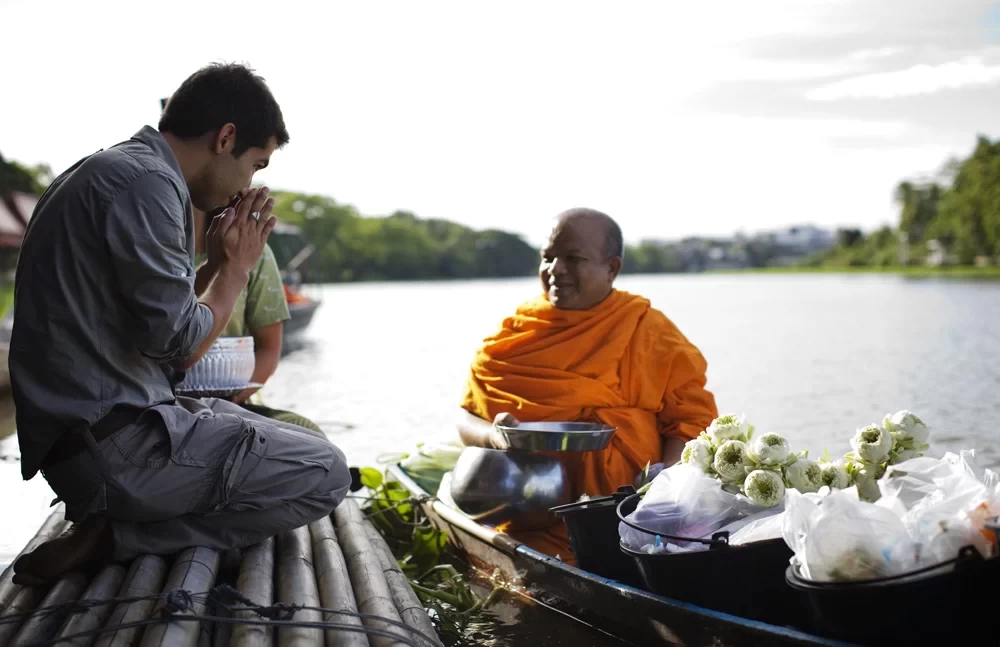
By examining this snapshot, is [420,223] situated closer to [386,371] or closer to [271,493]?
[386,371]

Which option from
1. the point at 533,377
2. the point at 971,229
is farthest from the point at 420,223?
the point at 533,377

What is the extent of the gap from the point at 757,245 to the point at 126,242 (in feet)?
537

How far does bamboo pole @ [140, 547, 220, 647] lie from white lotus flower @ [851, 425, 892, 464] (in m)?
2.11

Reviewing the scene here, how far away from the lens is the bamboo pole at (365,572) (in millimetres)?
3229

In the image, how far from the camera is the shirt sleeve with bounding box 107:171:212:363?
3.23m

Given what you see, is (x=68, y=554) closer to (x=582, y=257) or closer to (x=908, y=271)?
(x=582, y=257)

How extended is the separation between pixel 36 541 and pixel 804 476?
3377 millimetres

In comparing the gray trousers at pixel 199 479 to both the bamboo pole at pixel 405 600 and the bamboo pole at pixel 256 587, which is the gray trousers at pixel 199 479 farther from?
the bamboo pole at pixel 405 600

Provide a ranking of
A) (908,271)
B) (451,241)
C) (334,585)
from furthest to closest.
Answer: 1. (451,241)
2. (908,271)
3. (334,585)

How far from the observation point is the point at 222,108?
3605mm

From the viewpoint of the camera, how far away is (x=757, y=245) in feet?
529

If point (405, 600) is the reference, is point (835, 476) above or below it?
above

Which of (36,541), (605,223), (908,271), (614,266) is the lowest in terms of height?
(908,271)

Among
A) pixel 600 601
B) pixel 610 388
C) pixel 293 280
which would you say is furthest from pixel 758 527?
pixel 293 280
